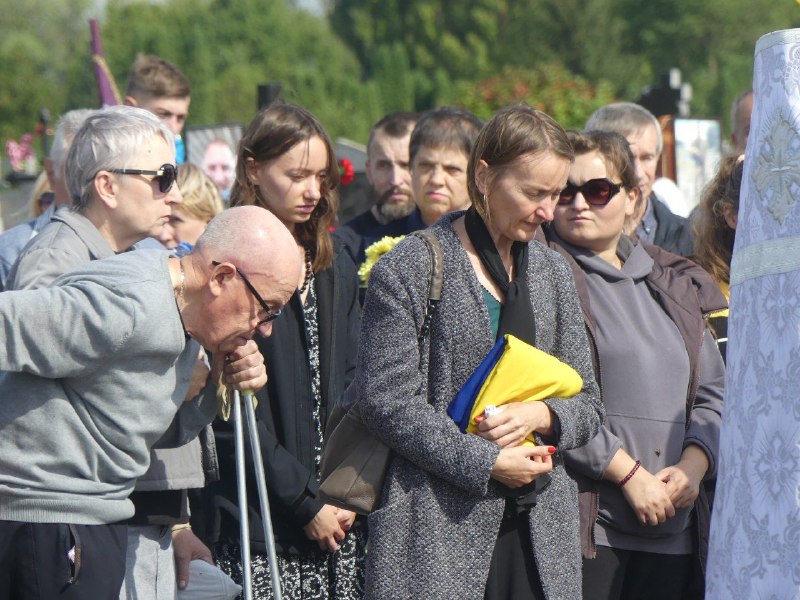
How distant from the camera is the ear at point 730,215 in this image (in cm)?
445

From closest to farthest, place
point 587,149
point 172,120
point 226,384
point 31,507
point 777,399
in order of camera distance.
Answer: point 777,399 < point 31,507 < point 226,384 < point 587,149 < point 172,120

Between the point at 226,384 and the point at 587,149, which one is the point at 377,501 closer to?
the point at 226,384

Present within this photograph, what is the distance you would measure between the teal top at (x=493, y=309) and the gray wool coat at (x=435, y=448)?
0.06 meters

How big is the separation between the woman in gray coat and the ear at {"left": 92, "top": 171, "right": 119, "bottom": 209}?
0.91 meters

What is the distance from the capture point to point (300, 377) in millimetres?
Answer: 4281

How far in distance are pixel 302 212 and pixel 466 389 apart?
1.44 metres

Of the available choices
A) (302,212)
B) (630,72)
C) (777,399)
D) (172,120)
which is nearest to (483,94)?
(172,120)

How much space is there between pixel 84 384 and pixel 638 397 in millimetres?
1831

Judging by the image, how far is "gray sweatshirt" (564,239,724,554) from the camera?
154 inches

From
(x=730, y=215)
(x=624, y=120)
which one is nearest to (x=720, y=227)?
(x=730, y=215)

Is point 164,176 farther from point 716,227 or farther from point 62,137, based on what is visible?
point 716,227

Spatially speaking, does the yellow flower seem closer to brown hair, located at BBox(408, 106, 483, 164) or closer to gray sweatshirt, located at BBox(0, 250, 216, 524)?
brown hair, located at BBox(408, 106, 483, 164)

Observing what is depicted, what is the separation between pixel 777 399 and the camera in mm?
2801

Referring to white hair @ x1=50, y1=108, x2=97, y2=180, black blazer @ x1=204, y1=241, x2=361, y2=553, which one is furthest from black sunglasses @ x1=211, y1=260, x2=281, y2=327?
white hair @ x1=50, y1=108, x2=97, y2=180
